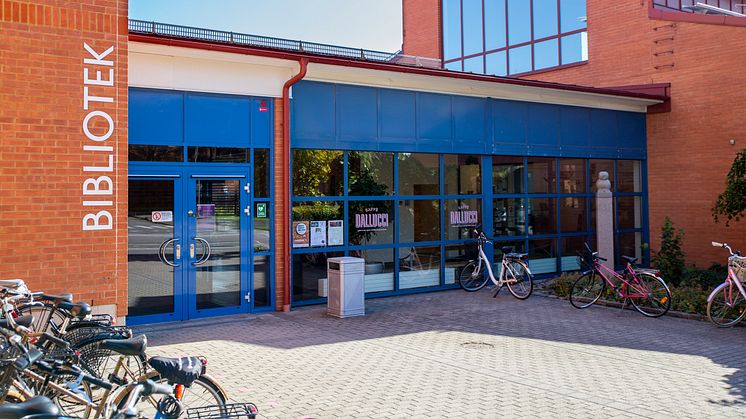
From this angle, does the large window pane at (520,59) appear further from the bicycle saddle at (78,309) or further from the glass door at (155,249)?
the bicycle saddle at (78,309)

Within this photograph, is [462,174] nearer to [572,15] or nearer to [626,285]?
[626,285]

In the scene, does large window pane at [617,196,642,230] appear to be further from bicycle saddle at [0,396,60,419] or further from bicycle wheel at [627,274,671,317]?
bicycle saddle at [0,396,60,419]

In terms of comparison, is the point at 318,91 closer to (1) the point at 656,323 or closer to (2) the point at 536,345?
(2) the point at 536,345

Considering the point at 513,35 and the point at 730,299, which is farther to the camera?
the point at 513,35

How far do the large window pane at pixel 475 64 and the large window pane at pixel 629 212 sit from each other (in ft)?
22.5

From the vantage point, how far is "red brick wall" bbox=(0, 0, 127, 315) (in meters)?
7.15

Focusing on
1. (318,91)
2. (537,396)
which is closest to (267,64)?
(318,91)

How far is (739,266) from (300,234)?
7.16 metres

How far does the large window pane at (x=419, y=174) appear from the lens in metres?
12.7

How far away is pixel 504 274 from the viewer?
492 inches

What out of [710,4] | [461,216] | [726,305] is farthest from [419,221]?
[710,4]

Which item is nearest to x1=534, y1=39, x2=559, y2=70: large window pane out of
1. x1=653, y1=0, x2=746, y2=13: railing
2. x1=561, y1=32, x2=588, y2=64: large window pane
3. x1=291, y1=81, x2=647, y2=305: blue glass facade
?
x1=561, y1=32, x2=588, y2=64: large window pane

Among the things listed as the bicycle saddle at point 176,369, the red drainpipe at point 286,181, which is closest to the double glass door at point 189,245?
the red drainpipe at point 286,181

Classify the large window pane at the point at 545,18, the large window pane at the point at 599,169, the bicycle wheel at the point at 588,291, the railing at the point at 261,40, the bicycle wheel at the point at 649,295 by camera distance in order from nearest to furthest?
1. the bicycle wheel at the point at 649,295
2. the bicycle wheel at the point at 588,291
3. the large window pane at the point at 599,169
4. the large window pane at the point at 545,18
5. the railing at the point at 261,40
